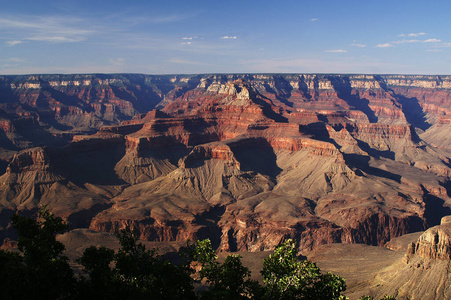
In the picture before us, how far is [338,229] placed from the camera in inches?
3233

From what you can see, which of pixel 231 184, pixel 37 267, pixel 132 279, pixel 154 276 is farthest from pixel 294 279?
pixel 231 184

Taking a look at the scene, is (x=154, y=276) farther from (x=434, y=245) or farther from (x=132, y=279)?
(x=434, y=245)

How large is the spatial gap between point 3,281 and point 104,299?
667 centimetres

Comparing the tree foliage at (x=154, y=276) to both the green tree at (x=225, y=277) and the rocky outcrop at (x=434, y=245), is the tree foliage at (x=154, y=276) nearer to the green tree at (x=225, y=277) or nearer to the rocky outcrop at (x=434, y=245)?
the green tree at (x=225, y=277)

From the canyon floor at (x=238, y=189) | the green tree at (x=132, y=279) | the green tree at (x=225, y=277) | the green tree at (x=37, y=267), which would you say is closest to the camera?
the green tree at (x=37, y=267)

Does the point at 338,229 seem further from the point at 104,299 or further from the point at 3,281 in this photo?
the point at 3,281

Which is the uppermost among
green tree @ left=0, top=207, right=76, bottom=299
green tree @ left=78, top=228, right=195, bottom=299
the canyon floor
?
green tree @ left=0, top=207, right=76, bottom=299

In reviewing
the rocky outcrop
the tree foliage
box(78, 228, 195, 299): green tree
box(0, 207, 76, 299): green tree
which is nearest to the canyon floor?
the rocky outcrop

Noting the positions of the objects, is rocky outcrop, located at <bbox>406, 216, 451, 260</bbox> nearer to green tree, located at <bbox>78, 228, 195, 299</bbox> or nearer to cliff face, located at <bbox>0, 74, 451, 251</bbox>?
cliff face, located at <bbox>0, 74, 451, 251</bbox>

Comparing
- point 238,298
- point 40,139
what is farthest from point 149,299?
point 40,139

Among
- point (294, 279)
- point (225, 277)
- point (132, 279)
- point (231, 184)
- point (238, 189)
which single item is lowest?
point (238, 189)

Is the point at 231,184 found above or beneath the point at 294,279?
beneath

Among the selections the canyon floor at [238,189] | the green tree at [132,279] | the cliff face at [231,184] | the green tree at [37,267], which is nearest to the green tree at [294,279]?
the green tree at [132,279]

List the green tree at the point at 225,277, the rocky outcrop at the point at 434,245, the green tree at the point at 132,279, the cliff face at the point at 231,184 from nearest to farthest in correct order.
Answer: the green tree at the point at 132,279 < the green tree at the point at 225,277 < the rocky outcrop at the point at 434,245 < the cliff face at the point at 231,184
